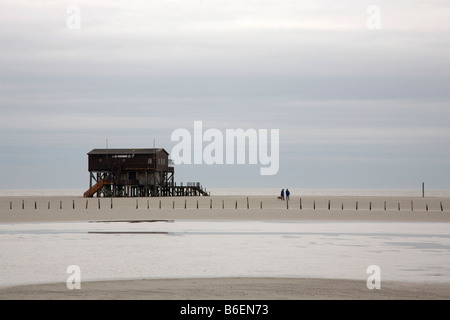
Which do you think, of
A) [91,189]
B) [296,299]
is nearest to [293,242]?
[296,299]

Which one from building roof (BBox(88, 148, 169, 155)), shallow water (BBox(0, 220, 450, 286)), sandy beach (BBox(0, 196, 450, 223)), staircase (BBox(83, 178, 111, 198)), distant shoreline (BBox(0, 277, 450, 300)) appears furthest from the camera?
building roof (BBox(88, 148, 169, 155))

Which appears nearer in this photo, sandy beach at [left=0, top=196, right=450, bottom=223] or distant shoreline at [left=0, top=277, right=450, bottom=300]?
distant shoreline at [left=0, top=277, right=450, bottom=300]

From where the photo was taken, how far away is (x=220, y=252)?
963 inches

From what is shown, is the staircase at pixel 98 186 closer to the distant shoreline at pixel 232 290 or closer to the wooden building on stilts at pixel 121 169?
the wooden building on stilts at pixel 121 169

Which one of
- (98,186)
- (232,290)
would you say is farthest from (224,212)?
(98,186)

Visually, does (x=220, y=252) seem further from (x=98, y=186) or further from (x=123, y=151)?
(x=123, y=151)

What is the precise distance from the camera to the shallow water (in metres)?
18.6

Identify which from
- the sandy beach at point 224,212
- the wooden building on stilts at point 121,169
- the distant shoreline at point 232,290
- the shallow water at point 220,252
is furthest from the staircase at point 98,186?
the distant shoreline at point 232,290

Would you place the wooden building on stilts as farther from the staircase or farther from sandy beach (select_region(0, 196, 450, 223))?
sandy beach (select_region(0, 196, 450, 223))

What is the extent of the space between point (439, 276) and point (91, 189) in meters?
89.7

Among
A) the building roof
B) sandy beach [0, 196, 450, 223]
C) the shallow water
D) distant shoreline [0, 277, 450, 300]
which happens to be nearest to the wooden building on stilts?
the building roof

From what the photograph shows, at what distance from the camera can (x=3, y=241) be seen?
28875 millimetres

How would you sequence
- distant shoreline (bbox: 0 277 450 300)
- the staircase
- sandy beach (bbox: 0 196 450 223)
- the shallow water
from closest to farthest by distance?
distant shoreline (bbox: 0 277 450 300) < the shallow water < sandy beach (bbox: 0 196 450 223) < the staircase
